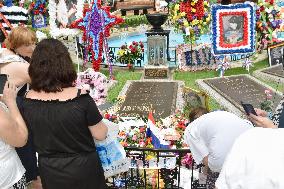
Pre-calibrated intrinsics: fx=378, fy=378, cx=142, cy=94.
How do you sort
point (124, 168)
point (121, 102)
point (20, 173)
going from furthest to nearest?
1. point (121, 102)
2. point (124, 168)
3. point (20, 173)

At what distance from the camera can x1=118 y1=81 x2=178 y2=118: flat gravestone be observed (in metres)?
9.81

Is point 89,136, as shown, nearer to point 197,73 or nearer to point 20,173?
point 20,173

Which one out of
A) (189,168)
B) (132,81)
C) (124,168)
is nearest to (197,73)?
(132,81)

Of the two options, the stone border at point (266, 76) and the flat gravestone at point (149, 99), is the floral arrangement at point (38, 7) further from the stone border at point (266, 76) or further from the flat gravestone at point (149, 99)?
the stone border at point (266, 76)

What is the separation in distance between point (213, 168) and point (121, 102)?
7.37 meters

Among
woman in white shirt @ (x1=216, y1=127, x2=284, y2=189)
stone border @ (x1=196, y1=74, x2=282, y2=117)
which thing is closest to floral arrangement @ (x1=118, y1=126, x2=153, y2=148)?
stone border @ (x1=196, y1=74, x2=282, y2=117)

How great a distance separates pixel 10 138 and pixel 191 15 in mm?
11261

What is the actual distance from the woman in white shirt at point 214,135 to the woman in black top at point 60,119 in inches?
31.9

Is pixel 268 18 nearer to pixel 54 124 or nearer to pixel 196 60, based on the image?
pixel 196 60

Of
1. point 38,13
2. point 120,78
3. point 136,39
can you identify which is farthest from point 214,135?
point 38,13

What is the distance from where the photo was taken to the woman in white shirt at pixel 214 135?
3134 millimetres

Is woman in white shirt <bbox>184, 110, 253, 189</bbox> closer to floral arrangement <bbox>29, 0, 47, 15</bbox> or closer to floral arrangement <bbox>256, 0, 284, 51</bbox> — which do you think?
floral arrangement <bbox>256, 0, 284, 51</bbox>

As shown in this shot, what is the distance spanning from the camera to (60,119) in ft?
9.95

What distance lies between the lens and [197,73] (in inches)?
548
